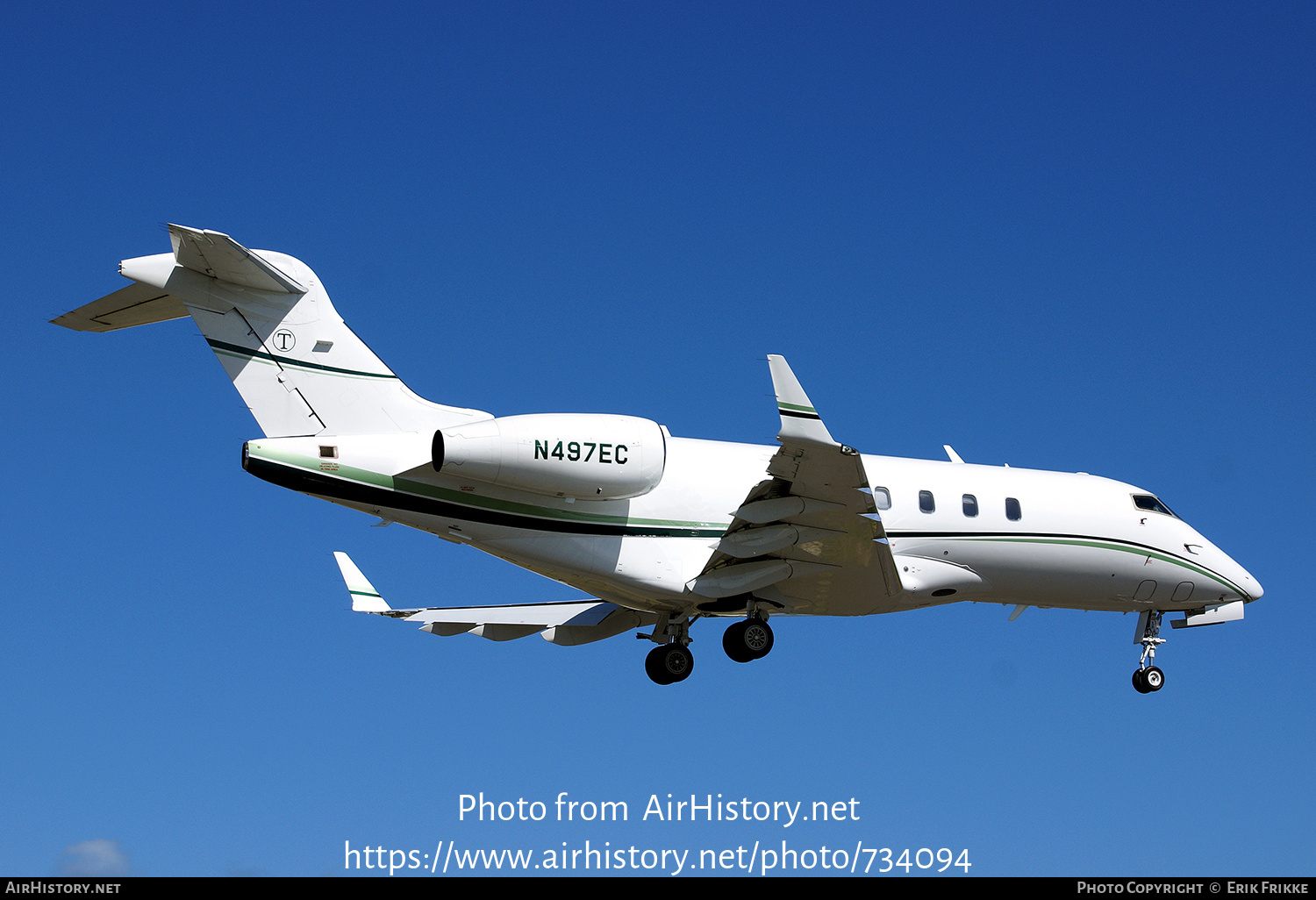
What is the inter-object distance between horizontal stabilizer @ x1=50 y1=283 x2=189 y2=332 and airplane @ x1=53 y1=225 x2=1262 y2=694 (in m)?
0.02

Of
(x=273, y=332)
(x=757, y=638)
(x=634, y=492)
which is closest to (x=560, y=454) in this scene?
(x=634, y=492)

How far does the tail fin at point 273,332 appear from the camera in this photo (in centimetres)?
1534

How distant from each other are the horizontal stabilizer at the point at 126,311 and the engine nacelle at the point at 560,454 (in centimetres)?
373

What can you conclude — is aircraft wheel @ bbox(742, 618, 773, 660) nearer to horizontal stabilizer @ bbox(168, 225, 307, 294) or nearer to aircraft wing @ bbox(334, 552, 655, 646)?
aircraft wing @ bbox(334, 552, 655, 646)

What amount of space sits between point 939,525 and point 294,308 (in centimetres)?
953

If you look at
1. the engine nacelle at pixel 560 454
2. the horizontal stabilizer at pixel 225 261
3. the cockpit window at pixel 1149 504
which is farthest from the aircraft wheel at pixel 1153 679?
the horizontal stabilizer at pixel 225 261

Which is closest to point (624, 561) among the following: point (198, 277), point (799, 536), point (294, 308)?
point (799, 536)

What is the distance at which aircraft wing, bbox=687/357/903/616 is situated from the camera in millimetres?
13586

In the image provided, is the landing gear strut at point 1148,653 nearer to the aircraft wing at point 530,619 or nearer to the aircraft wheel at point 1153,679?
the aircraft wheel at point 1153,679

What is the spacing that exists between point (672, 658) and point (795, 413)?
573 centimetres

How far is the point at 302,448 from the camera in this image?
15258 millimetres

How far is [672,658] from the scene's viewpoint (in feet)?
58.4

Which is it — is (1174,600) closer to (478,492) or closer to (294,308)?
(478,492)
